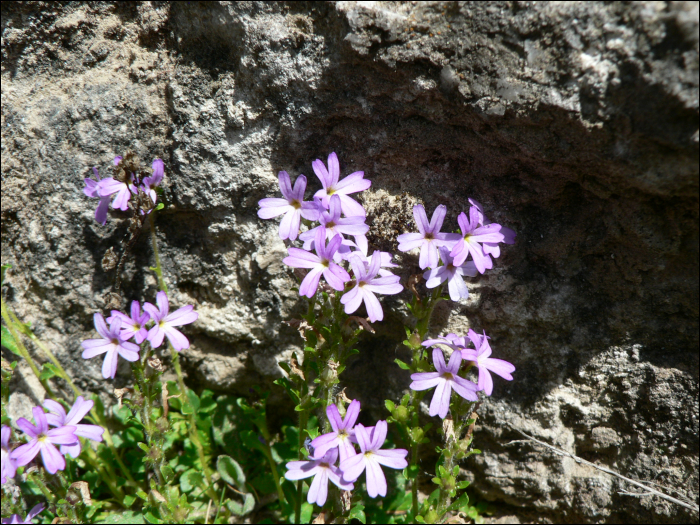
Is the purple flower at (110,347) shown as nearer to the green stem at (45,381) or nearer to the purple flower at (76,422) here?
the purple flower at (76,422)

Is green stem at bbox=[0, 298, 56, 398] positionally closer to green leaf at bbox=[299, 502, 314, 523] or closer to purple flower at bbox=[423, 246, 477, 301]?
green leaf at bbox=[299, 502, 314, 523]

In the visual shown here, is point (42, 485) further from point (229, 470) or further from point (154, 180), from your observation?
point (154, 180)

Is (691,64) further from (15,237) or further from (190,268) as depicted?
(15,237)

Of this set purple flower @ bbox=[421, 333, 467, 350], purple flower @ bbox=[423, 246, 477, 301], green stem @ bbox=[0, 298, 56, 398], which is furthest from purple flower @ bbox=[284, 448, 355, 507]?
green stem @ bbox=[0, 298, 56, 398]

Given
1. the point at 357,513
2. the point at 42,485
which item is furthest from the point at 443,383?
the point at 42,485

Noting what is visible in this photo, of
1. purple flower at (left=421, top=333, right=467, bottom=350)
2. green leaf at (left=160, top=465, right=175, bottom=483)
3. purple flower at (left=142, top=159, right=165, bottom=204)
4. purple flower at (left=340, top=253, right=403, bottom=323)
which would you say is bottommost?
green leaf at (left=160, top=465, right=175, bottom=483)
